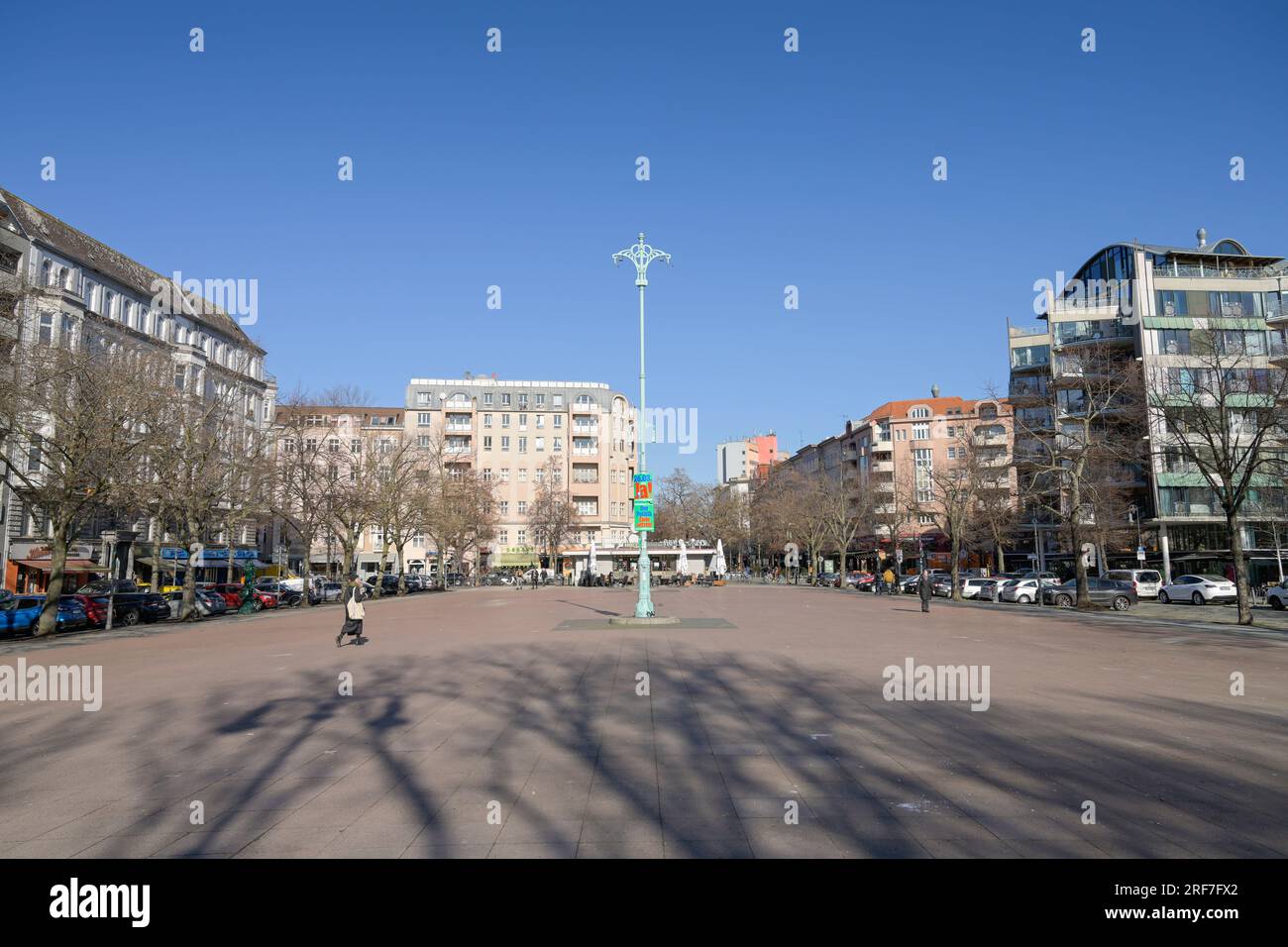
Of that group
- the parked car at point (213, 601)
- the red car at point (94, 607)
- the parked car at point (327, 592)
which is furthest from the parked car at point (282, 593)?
the red car at point (94, 607)

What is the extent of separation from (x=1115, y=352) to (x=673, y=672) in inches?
2342

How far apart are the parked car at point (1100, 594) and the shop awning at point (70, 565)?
1919 inches

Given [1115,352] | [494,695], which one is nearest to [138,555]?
[494,695]

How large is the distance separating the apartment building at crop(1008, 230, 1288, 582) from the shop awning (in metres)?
55.8

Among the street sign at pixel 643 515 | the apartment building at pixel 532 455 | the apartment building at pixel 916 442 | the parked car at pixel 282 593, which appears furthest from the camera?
the apartment building at pixel 532 455

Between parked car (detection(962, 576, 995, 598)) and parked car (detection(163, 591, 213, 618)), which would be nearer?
parked car (detection(163, 591, 213, 618))

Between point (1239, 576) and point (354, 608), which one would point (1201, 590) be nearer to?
point (1239, 576)

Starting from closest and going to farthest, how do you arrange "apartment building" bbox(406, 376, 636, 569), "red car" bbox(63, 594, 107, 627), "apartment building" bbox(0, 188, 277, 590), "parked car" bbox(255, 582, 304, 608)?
"red car" bbox(63, 594, 107, 627) < "apartment building" bbox(0, 188, 277, 590) < "parked car" bbox(255, 582, 304, 608) < "apartment building" bbox(406, 376, 636, 569)

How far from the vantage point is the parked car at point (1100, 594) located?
3691 cm

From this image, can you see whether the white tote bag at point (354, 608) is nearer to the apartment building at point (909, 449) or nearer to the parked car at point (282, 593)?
the parked car at point (282, 593)

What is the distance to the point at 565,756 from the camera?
309 inches

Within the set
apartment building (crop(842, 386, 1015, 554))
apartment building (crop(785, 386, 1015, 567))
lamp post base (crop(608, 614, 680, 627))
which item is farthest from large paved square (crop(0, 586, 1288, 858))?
apartment building (crop(842, 386, 1015, 554))

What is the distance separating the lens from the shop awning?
42469 mm

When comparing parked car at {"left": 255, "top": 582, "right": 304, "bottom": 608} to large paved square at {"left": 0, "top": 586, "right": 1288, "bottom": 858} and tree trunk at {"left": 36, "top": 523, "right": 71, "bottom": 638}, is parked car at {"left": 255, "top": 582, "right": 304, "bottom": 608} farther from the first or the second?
large paved square at {"left": 0, "top": 586, "right": 1288, "bottom": 858}
